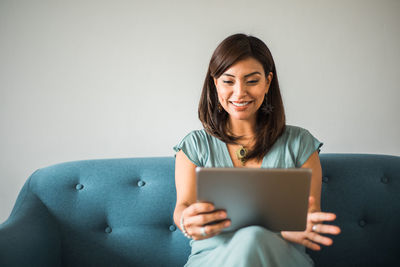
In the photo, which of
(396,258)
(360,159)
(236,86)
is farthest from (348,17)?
(396,258)

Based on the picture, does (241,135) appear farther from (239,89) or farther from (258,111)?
(239,89)

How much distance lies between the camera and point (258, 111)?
4.11 ft

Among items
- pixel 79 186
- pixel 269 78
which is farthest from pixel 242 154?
pixel 79 186

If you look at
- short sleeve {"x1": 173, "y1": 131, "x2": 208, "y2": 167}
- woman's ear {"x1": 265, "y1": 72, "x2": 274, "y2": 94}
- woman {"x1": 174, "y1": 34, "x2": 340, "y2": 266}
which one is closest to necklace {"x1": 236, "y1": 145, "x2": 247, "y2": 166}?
woman {"x1": 174, "y1": 34, "x2": 340, "y2": 266}

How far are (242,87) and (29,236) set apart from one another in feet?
3.00

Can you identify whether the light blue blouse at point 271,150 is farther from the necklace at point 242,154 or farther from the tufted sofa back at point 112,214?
the tufted sofa back at point 112,214

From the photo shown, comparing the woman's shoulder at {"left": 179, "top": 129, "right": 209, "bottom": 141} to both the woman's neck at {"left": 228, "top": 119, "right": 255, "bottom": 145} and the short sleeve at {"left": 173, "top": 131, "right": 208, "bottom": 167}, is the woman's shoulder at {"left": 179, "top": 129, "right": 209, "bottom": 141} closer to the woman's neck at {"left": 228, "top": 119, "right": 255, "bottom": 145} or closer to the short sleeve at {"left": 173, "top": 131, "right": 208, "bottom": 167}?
the short sleeve at {"left": 173, "top": 131, "right": 208, "bottom": 167}

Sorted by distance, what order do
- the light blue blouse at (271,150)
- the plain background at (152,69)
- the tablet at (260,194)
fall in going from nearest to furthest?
1. the tablet at (260,194)
2. the light blue blouse at (271,150)
3. the plain background at (152,69)

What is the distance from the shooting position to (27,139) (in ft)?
5.04

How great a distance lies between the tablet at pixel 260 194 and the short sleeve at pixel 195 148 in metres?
0.36

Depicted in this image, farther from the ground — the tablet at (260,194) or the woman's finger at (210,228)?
the tablet at (260,194)

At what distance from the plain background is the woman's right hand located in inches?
30.2

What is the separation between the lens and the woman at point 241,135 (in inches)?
40.3

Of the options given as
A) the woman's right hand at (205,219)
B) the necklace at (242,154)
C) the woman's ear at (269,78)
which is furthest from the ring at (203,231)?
the woman's ear at (269,78)
